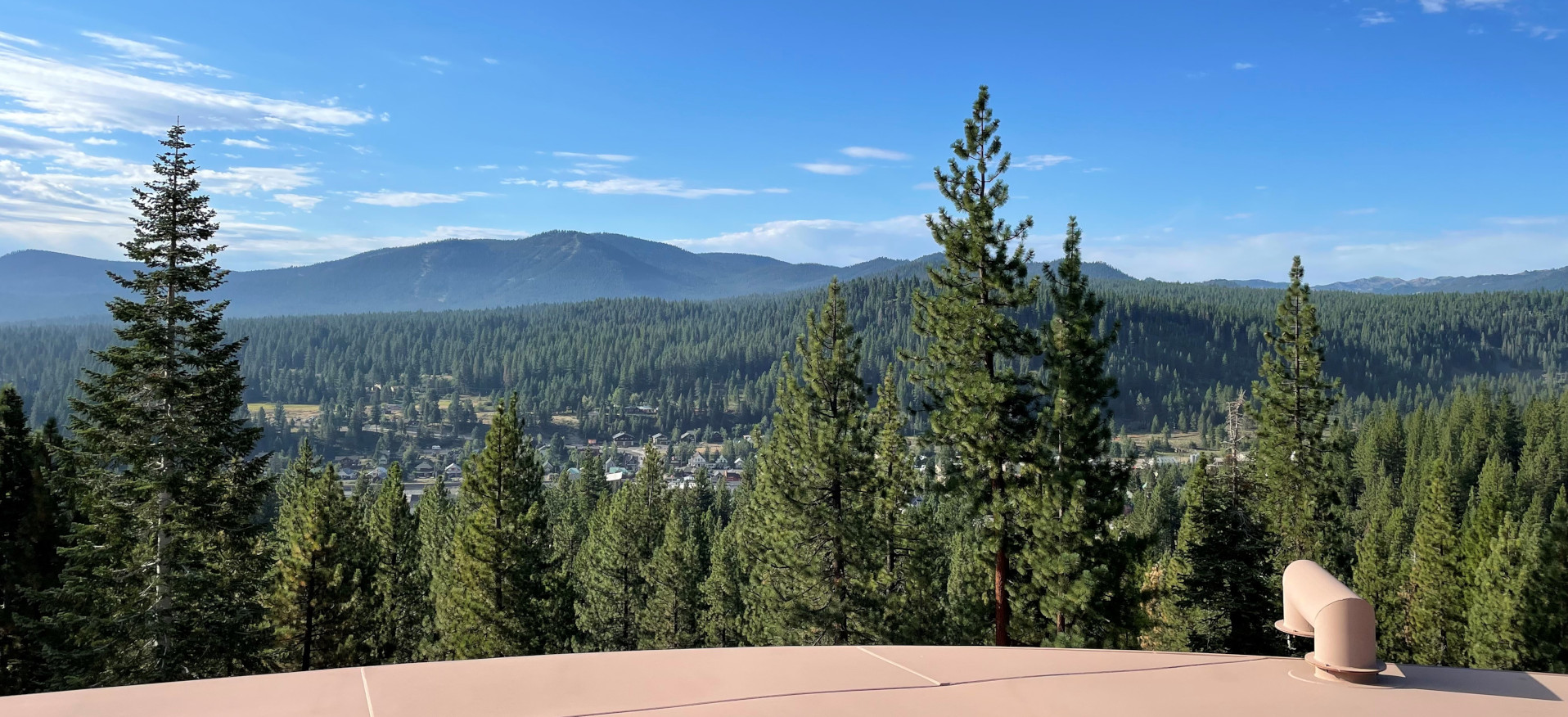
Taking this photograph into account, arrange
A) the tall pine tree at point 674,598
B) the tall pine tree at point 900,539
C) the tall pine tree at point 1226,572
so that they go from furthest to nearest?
the tall pine tree at point 674,598
the tall pine tree at point 1226,572
the tall pine tree at point 900,539

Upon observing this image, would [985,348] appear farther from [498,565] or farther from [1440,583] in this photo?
[1440,583]

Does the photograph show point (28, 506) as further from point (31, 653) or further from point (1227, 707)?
point (1227, 707)

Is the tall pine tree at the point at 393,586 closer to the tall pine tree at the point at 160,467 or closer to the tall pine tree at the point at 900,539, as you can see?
the tall pine tree at the point at 160,467

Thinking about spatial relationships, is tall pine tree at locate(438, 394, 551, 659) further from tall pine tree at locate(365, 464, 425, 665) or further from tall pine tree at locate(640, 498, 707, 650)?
tall pine tree at locate(640, 498, 707, 650)

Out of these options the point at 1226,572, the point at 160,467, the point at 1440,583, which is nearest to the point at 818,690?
the point at 160,467

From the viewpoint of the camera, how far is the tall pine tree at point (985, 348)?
53.8 feet

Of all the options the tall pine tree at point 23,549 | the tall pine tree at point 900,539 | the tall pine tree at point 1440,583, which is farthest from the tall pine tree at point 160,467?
the tall pine tree at point 1440,583

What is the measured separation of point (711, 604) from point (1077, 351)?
22.0 metres

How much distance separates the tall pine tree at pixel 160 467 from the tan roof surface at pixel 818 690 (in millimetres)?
13287

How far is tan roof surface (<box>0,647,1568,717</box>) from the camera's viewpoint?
4660 millimetres

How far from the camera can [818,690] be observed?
505 centimetres

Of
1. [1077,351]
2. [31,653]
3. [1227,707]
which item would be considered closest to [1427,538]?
[1077,351]

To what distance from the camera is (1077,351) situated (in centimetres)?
1683

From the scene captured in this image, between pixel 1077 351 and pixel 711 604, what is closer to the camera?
pixel 1077 351
